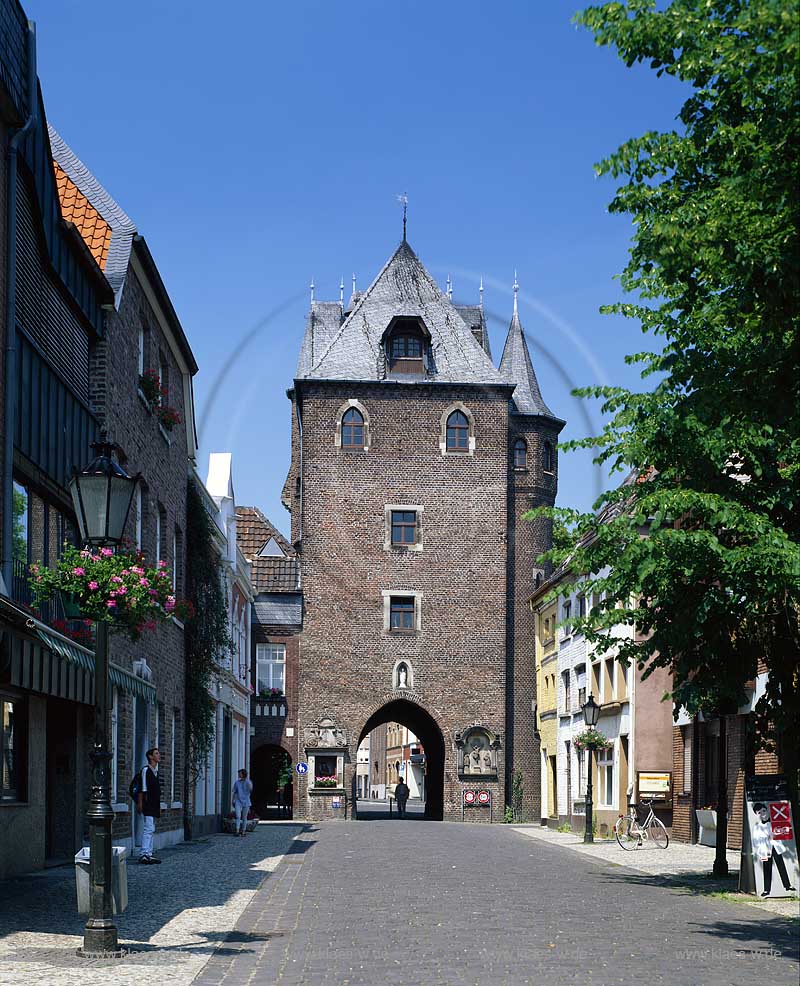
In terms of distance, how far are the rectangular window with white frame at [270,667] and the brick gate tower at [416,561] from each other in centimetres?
85

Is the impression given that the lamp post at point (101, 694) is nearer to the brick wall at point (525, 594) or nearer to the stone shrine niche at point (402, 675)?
the stone shrine niche at point (402, 675)

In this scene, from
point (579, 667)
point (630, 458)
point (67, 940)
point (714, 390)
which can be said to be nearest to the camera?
point (67, 940)

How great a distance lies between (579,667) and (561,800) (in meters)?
6.23

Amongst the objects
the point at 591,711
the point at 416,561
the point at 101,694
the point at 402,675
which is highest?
the point at 416,561

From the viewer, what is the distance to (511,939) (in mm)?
12281

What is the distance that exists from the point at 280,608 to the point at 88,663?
131 ft

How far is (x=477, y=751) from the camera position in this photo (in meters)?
56.2

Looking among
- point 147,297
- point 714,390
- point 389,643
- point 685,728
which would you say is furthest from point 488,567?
point 714,390

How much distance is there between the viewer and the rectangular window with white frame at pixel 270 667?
57.1 metres

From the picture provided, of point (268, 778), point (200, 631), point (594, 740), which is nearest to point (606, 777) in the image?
point (594, 740)

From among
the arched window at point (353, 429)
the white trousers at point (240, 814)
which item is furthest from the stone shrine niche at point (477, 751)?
the white trousers at point (240, 814)

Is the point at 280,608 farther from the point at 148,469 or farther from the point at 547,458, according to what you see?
the point at 148,469

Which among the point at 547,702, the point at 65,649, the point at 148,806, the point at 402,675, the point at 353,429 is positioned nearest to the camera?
the point at 65,649

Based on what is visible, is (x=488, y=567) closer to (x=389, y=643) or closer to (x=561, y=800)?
(x=389, y=643)
